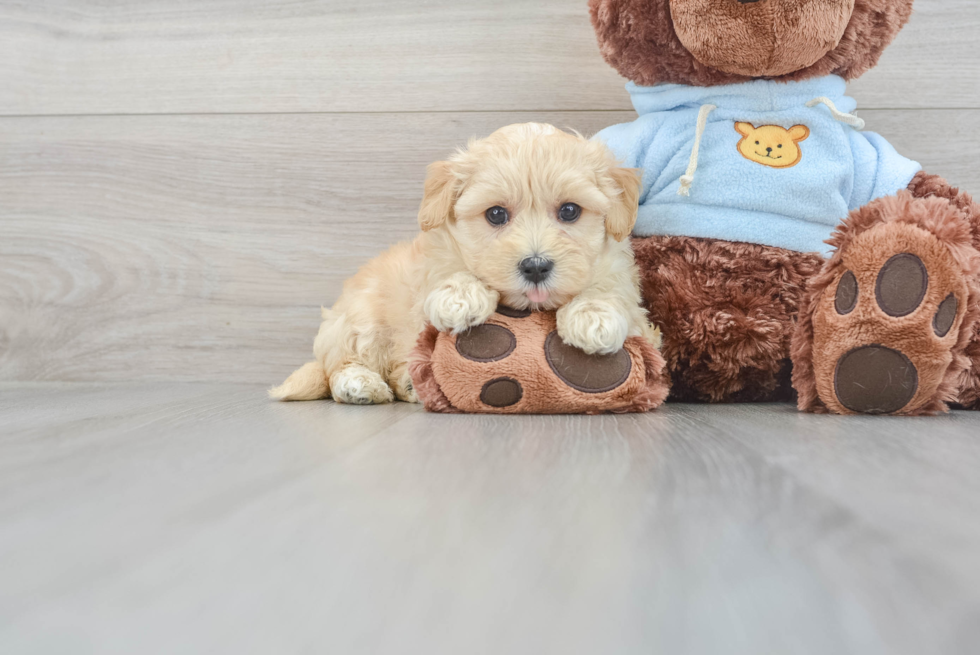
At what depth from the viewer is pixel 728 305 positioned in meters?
1.04

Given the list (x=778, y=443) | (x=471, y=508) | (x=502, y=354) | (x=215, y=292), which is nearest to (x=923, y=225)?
(x=778, y=443)

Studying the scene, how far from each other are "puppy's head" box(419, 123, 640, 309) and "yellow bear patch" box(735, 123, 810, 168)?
193 mm

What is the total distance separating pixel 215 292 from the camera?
4.90 feet

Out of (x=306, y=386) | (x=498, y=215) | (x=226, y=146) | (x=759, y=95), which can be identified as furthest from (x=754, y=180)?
(x=226, y=146)

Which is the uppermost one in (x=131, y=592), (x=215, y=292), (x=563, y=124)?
(x=563, y=124)

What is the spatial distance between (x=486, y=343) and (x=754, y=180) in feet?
1.51

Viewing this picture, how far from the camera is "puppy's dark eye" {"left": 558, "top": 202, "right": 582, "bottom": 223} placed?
0.96 metres

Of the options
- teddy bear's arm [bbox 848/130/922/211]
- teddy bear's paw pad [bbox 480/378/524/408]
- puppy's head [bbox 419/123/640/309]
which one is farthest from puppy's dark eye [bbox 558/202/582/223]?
teddy bear's arm [bbox 848/130/922/211]

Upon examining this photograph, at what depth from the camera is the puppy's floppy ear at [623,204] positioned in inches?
38.4

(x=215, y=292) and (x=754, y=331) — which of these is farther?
(x=215, y=292)

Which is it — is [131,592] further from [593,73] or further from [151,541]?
[593,73]

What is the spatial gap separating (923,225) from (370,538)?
76 cm

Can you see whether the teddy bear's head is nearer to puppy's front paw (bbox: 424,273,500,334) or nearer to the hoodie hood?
the hoodie hood

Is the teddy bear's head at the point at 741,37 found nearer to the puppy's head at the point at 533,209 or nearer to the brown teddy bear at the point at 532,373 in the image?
the puppy's head at the point at 533,209
